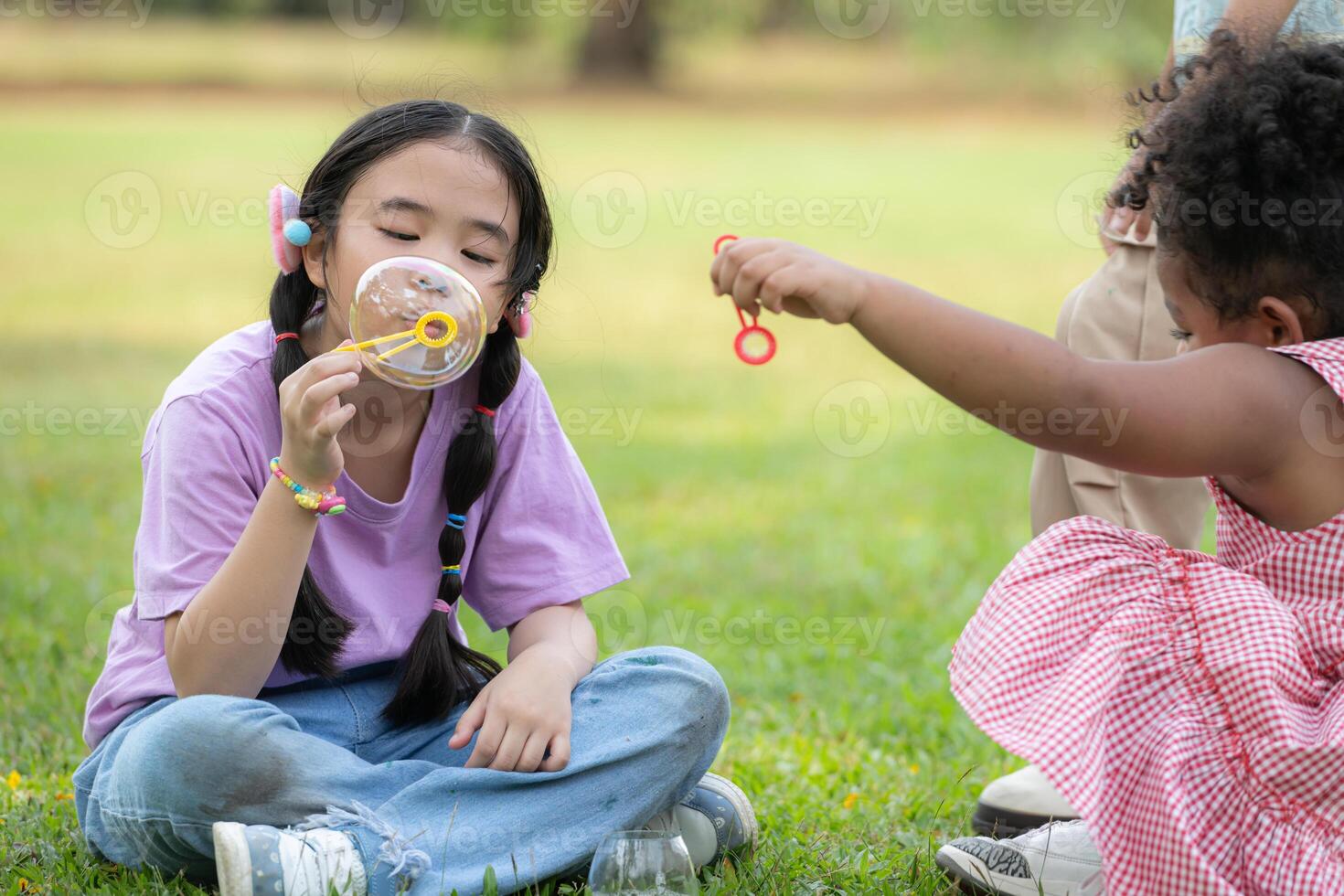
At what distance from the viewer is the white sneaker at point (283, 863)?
205 cm

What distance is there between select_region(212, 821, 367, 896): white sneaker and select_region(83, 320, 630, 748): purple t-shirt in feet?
0.95

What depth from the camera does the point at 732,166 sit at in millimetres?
17625

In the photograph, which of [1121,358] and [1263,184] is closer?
[1263,184]

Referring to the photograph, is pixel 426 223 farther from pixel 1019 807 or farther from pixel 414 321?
pixel 1019 807

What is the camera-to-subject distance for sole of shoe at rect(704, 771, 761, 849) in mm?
2469

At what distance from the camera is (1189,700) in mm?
1966

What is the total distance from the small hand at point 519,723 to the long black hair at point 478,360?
16 cm

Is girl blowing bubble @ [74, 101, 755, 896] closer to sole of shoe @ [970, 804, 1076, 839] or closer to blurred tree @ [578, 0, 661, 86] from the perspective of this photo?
sole of shoe @ [970, 804, 1076, 839]

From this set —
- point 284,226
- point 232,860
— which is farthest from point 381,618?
point 284,226

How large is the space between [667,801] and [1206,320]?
3.62 feet

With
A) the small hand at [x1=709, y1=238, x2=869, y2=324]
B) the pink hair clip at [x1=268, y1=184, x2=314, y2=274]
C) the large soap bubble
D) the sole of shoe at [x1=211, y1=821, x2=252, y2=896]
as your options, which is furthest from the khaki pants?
the sole of shoe at [x1=211, y1=821, x2=252, y2=896]

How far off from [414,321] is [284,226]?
1.14 ft

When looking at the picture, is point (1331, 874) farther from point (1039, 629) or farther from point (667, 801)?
point (667, 801)

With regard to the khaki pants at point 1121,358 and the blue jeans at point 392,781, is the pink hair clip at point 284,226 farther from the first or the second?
the khaki pants at point 1121,358
